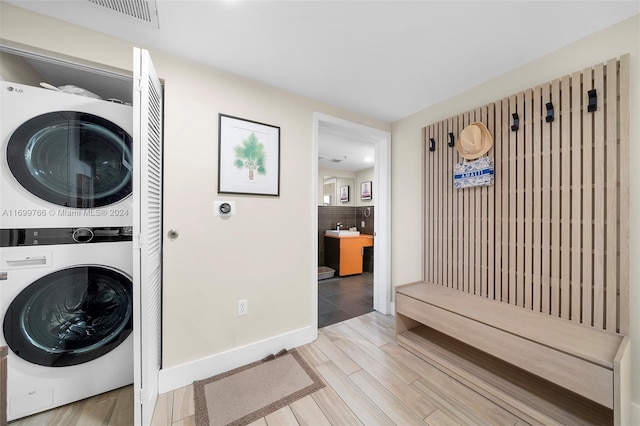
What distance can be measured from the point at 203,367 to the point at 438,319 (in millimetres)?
1754

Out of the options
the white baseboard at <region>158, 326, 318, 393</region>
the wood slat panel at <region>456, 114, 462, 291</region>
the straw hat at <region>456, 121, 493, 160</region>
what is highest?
the straw hat at <region>456, 121, 493, 160</region>

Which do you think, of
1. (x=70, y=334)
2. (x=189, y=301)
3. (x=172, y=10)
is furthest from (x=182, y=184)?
(x=70, y=334)

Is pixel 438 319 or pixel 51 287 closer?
pixel 51 287

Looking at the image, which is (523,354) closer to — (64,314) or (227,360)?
(227,360)

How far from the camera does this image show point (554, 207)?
1.54m

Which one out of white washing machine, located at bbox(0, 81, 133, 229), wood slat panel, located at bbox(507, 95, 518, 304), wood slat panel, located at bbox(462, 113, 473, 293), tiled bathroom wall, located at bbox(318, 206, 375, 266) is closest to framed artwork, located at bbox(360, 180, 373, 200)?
tiled bathroom wall, located at bbox(318, 206, 375, 266)

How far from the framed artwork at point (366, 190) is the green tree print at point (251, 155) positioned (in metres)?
3.45

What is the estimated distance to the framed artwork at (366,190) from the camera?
5020 millimetres

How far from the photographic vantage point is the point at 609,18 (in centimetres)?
129

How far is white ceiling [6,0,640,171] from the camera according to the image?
1.22 metres

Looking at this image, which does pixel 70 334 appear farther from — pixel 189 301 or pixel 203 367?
pixel 203 367

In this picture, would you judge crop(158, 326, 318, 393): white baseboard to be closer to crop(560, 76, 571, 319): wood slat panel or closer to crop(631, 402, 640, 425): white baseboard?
crop(560, 76, 571, 319): wood slat panel

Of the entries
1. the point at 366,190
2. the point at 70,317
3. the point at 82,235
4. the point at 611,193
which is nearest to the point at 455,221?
the point at 611,193

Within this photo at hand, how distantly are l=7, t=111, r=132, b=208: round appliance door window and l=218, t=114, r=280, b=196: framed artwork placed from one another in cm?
58
